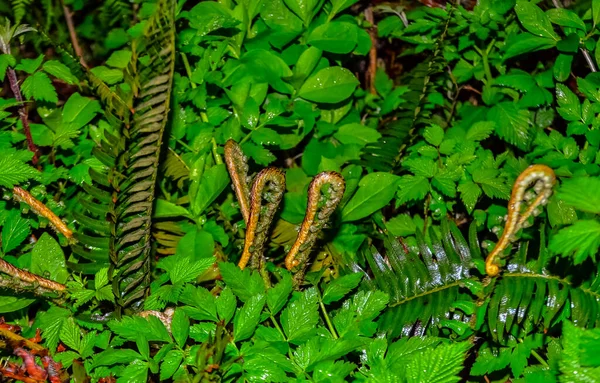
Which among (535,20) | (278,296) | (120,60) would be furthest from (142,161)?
(535,20)

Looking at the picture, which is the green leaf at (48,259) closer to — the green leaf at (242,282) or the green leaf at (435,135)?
the green leaf at (242,282)

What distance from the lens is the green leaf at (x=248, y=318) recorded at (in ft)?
6.47

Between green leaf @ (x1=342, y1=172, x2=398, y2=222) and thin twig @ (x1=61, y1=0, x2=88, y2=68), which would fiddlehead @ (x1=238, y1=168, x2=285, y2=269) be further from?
thin twig @ (x1=61, y1=0, x2=88, y2=68)

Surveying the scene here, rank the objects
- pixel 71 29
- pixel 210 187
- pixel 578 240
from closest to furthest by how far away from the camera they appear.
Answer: pixel 578 240, pixel 210 187, pixel 71 29

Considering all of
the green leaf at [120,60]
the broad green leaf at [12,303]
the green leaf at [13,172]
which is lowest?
the broad green leaf at [12,303]

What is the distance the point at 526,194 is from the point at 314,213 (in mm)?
661

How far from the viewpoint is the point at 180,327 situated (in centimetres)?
199

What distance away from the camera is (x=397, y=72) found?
12.6ft

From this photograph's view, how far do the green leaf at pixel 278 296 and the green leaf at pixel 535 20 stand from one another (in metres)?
1.51

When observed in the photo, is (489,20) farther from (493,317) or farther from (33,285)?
(33,285)

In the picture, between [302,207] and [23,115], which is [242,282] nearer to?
[302,207]

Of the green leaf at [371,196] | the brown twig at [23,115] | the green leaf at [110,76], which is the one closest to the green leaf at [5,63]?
the brown twig at [23,115]

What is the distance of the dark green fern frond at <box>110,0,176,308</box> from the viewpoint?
2191 millimetres

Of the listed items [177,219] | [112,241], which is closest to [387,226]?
[177,219]
